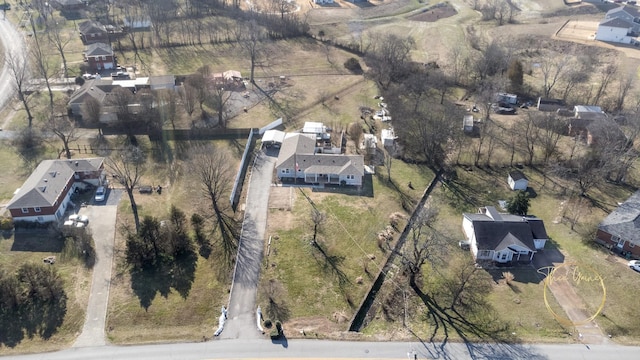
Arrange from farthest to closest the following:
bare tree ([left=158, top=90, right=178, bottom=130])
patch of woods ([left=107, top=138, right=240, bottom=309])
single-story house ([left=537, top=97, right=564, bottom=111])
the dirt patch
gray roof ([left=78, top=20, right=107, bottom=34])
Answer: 1. the dirt patch
2. gray roof ([left=78, top=20, right=107, bottom=34])
3. single-story house ([left=537, top=97, right=564, bottom=111])
4. bare tree ([left=158, top=90, right=178, bottom=130])
5. patch of woods ([left=107, top=138, right=240, bottom=309])

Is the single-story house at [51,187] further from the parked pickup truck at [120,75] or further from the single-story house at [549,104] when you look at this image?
the single-story house at [549,104]

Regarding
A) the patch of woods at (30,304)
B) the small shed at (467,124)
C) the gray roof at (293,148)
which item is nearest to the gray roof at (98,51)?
the gray roof at (293,148)

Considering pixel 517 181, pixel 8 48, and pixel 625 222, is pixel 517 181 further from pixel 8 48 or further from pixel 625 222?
pixel 8 48

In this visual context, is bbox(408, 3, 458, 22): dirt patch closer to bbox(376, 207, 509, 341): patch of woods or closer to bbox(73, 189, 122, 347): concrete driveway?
bbox(376, 207, 509, 341): patch of woods

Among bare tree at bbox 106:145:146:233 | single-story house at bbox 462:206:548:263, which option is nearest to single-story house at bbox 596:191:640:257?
single-story house at bbox 462:206:548:263

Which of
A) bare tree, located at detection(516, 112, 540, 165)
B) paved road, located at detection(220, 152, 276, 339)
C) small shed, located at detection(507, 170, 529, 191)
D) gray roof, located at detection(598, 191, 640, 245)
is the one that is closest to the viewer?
paved road, located at detection(220, 152, 276, 339)

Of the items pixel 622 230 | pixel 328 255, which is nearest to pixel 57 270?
pixel 328 255
